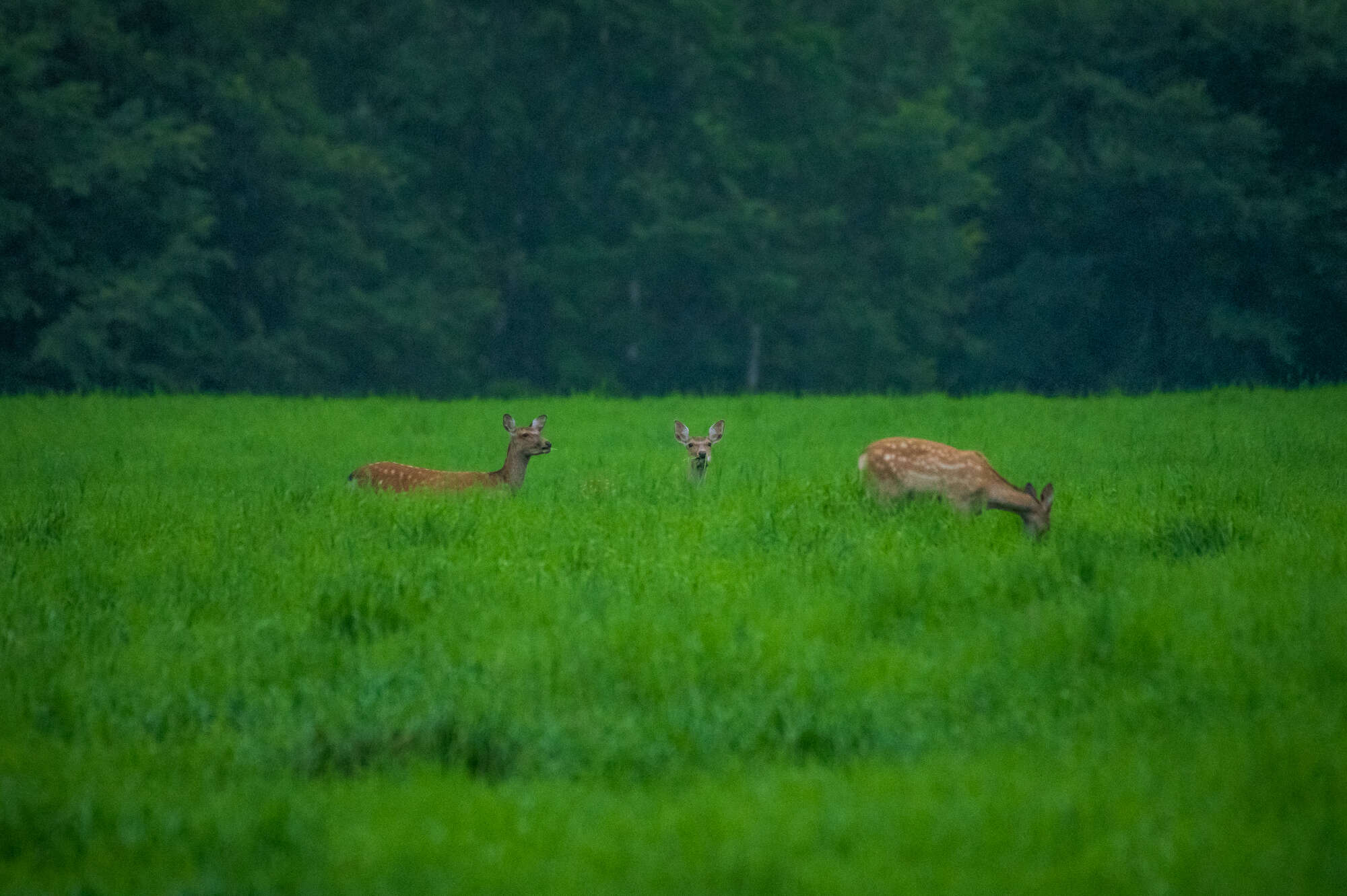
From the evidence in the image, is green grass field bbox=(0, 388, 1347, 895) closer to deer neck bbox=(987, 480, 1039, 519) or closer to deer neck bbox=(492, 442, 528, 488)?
deer neck bbox=(987, 480, 1039, 519)

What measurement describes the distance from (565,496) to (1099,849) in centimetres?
713

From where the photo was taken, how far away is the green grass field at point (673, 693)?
4.73 meters

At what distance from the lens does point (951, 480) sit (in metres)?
9.92

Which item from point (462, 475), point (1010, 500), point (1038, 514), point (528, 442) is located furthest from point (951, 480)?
point (462, 475)

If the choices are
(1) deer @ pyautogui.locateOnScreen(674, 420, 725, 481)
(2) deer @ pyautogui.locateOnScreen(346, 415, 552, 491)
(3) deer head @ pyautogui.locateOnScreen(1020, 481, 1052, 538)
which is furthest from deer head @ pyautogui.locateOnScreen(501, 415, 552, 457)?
(3) deer head @ pyautogui.locateOnScreen(1020, 481, 1052, 538)

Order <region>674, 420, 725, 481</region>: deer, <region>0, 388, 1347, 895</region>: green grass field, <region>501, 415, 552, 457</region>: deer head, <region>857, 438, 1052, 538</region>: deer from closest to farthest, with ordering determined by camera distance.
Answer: <region>0, 388, 1347, 895</region>: green grass field
<region>857, 438, 1052, 538</region>: deer
<region>674, 420, 725, 481</region>: deer
<region>501, 415, 552, 457</region>: deer head

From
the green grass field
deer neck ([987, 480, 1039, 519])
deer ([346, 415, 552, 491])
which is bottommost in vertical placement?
the green grass field

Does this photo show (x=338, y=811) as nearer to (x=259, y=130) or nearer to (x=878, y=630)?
(x=878, y=630)

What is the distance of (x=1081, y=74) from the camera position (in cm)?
3978

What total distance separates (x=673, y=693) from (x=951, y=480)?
4124 millimetres

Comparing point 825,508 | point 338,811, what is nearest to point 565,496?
point 825,508

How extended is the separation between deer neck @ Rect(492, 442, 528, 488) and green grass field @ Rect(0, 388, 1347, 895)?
122 cm

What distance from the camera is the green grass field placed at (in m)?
4.73

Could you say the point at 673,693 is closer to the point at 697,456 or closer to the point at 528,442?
the point at 697,456
